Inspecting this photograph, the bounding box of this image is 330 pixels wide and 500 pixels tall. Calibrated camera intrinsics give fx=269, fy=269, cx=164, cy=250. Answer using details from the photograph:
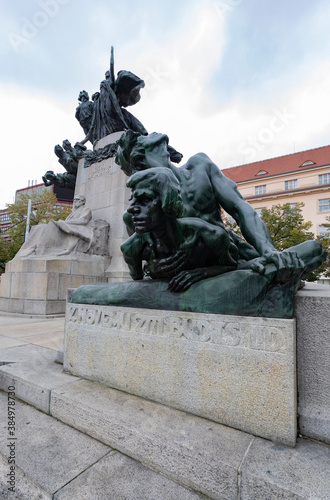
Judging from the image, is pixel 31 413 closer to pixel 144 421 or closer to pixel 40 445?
pixel 40 445

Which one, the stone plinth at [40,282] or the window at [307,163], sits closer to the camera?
the stone plinth at [40,282]

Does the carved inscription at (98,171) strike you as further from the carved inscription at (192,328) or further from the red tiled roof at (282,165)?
the red tiled roof at (282,165)

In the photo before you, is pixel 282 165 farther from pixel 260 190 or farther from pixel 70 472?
pixel 70 472

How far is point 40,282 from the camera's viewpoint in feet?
23.2

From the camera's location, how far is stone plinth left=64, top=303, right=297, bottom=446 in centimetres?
158

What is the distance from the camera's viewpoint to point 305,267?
171 centimetres

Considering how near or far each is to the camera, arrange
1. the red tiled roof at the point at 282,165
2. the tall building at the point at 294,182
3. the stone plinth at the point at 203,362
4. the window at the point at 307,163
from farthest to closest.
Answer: the window at the point at 307,163 < the red tiled roof at the point at 282,165 < the tall building at the point at 294,182 < the stone plinth at the point at 203,362

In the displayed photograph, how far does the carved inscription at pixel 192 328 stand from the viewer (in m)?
1.63

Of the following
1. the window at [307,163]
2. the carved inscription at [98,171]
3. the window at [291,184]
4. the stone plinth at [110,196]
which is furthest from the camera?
the window at [291,184]

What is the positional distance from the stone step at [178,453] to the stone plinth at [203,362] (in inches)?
3.8

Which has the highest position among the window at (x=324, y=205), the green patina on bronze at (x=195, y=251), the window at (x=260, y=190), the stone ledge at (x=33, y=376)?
the window at (x=260, y=190)

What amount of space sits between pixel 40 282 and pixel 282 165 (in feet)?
155

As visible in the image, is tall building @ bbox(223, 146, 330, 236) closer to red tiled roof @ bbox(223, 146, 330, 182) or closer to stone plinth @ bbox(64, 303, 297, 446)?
red tiled roof @ bbox(223, 146, 330, 182)

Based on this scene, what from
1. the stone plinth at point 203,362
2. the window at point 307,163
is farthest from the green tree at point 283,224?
the stone plinth at point 203,362
